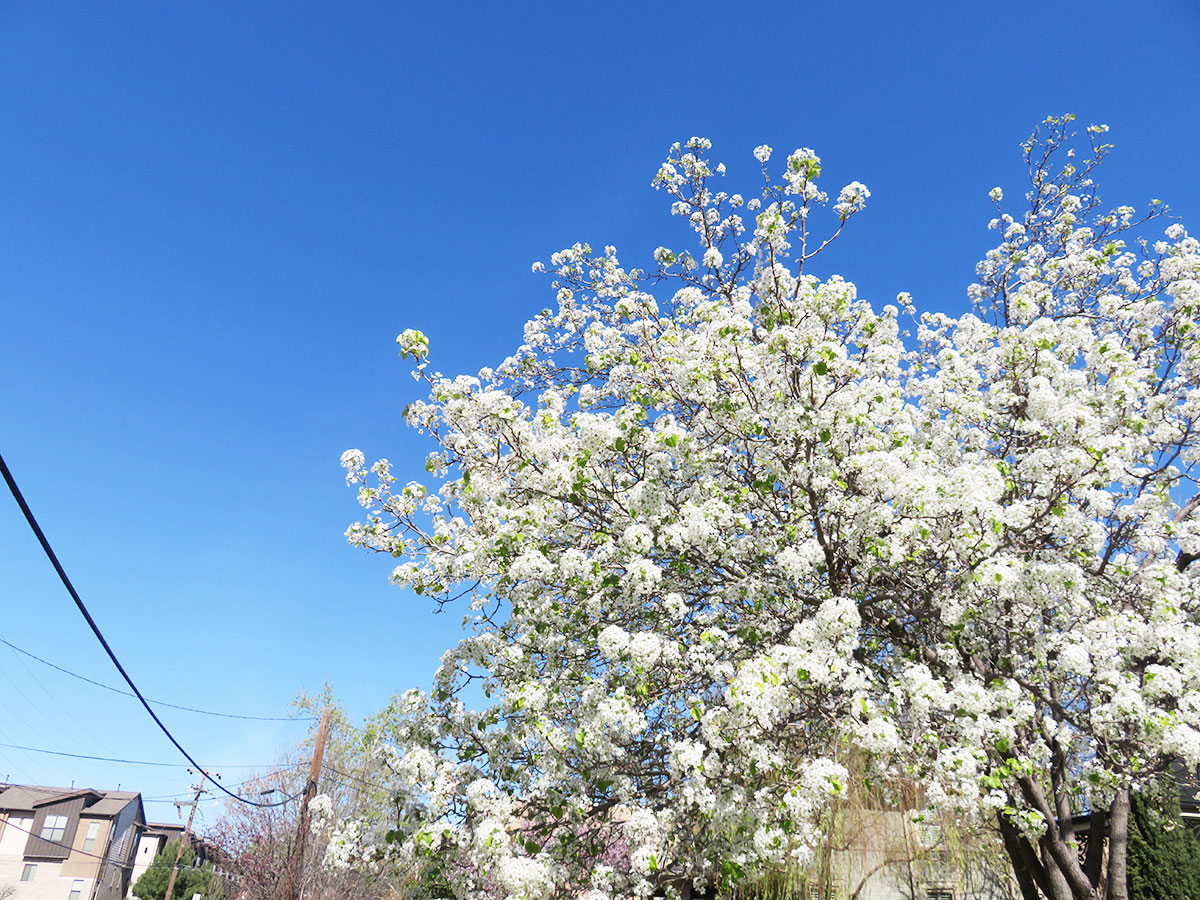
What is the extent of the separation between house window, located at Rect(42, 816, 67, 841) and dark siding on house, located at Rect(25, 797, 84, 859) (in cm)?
15

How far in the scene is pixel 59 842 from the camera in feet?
135

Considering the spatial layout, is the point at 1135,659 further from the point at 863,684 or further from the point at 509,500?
the point at 509,500

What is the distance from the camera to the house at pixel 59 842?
4038cm

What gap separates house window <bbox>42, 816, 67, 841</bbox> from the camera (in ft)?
135

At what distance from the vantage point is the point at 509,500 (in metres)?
8.36

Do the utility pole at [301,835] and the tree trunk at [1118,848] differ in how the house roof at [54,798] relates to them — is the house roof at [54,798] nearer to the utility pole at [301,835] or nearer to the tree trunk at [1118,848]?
the utility pole at [301,835]

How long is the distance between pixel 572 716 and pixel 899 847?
1205cm

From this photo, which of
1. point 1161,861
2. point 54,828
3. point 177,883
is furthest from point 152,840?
point 1161,861

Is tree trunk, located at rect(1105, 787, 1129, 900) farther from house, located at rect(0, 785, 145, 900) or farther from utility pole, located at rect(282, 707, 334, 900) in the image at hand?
house, located at rect(0, 785, 145, 900)

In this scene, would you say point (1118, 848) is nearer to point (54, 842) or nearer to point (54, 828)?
point (54, 842)

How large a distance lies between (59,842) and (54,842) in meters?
0.33

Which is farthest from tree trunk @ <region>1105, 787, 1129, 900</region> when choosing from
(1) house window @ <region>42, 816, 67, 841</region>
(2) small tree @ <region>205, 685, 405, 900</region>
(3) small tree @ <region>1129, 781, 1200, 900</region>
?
(1) house window @ <region>42, 816, 67, 841</region>

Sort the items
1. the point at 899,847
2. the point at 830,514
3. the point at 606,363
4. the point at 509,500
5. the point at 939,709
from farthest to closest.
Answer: the point at 899,847
the point at 606,363
the point at 509,500
the point at 830,514
the point at 939,709

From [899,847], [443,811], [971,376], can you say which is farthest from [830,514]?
[899,847]
